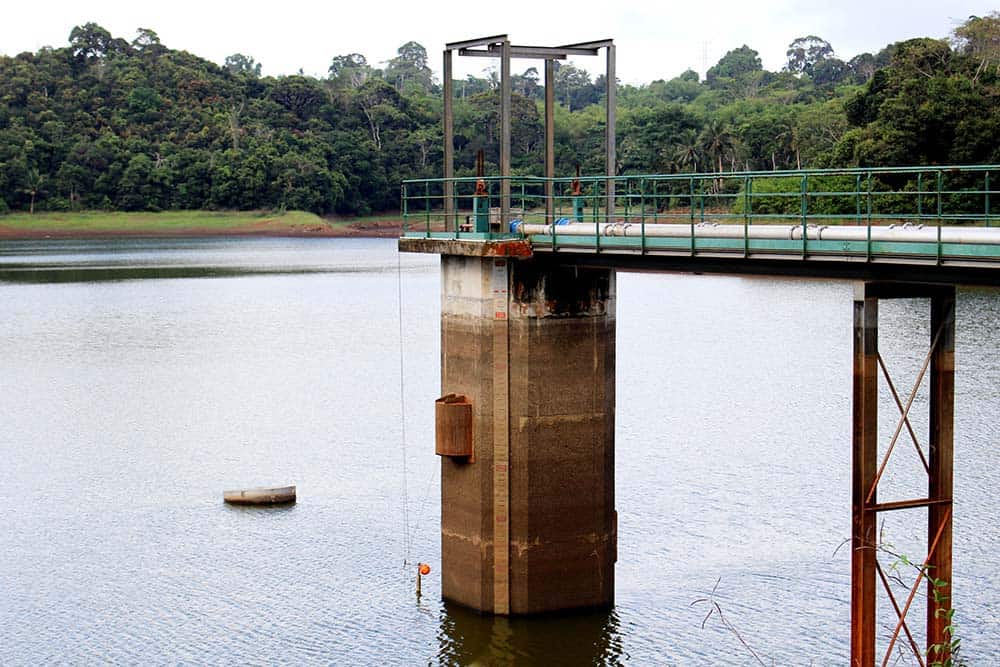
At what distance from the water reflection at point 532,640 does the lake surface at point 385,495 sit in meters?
0.04

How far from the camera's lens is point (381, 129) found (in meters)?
169

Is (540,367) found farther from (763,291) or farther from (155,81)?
(155,81)

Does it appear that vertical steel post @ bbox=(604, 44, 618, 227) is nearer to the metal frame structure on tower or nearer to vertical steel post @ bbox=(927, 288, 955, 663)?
the metal frame structure on tower

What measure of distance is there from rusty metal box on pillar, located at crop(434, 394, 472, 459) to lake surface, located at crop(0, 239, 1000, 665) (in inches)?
105

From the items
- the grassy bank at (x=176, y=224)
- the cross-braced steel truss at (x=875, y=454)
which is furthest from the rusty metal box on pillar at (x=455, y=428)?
the grassy bank at (x=176, y=224)

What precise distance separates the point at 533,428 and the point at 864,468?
6690 millimetres

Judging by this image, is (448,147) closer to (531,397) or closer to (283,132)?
(531,397)

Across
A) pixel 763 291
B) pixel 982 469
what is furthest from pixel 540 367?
pixel 763 291

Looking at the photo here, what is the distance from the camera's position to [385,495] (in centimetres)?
3309

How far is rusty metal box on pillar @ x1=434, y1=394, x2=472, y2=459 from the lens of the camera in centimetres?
2353

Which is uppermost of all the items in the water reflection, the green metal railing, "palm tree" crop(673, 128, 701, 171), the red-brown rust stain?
"palm tree" crop(673, 128, 701, 171)

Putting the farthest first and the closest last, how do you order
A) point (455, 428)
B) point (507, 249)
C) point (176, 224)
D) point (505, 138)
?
point (176, 224)
point (505, 138)
point (455, 428)
point (507, 249)

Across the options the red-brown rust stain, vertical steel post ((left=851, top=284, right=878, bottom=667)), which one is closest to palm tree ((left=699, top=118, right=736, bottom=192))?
A: the red-brown rust stain

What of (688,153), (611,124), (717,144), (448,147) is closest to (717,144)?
(717,144)
